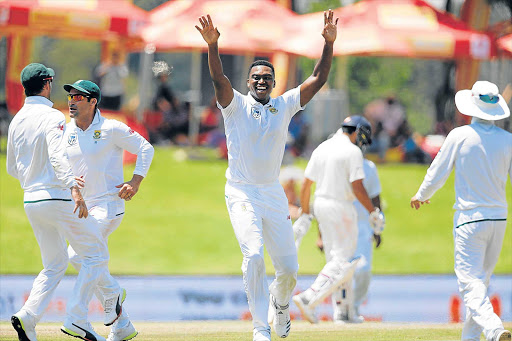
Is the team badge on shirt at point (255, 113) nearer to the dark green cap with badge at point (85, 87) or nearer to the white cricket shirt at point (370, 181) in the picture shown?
the dark green cap with badge at point (85, 87)

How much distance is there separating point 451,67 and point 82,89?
15288 millimetres

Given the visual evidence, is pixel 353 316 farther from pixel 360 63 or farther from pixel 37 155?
pixel 360 63

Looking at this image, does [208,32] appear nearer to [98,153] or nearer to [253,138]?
[253,138]

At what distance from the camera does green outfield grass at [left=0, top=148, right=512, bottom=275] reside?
1488 centimetres

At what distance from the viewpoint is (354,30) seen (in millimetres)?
18203

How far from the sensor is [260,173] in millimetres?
7469

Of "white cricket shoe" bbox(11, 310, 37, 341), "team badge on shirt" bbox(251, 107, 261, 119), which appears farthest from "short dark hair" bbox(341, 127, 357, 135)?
"white cricket shoe" bbox(11, 310, 37, 341)

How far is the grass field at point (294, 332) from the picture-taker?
320 inches

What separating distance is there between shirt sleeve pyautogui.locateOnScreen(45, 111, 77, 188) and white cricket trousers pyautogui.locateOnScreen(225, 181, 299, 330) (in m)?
1.23

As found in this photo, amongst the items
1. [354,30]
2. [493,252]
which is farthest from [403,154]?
[493,252]

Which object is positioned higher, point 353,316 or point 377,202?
point 377,202

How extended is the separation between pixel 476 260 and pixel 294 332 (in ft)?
6.30

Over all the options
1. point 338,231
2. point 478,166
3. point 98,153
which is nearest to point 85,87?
point 98,153

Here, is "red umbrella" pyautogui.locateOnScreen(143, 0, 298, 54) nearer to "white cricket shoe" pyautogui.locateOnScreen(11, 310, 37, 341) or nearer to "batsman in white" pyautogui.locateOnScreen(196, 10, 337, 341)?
"batsman in white" pyautogui.locateOnScreen(196, 10, 337, 341)
